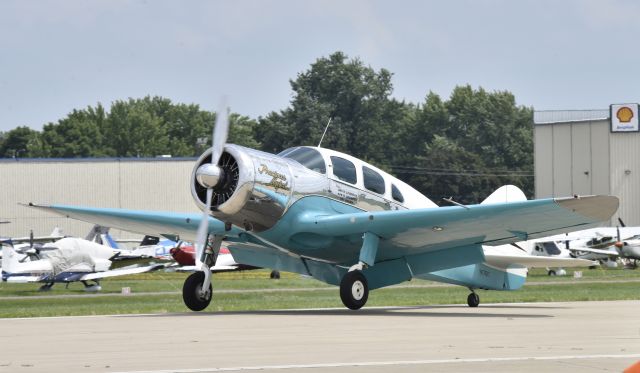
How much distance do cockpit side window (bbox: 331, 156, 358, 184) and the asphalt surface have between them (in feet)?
9.89

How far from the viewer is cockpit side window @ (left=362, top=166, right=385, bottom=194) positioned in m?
20.2

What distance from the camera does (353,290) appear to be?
60.5ft

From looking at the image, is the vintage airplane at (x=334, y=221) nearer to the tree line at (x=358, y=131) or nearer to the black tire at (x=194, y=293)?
the black tire at (x=194, y=293)

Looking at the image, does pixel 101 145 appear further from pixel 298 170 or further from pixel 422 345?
pixel 422 345

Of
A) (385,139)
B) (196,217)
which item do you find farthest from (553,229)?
(385,139)

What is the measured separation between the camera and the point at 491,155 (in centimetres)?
13012

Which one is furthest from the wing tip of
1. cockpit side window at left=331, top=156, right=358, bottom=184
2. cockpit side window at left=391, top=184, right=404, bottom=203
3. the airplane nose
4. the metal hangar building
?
the metal hangar building

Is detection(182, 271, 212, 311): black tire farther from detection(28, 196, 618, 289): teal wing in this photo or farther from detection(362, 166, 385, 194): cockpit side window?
detection(362, 166, 385, 194): cockpit side window

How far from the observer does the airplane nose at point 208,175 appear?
17094mm

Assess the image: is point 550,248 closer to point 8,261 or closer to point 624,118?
point 8,261

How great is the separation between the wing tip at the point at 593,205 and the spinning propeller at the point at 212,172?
5.17 metres

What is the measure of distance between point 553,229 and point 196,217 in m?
6.37

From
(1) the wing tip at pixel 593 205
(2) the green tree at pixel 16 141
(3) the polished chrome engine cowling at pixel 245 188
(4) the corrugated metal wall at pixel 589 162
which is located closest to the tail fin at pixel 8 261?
(3) the polished chrome engine cowling at pixel 245 188

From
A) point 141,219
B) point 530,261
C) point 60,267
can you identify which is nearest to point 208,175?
point 141,219
